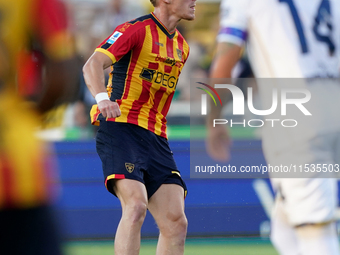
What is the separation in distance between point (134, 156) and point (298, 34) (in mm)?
1108

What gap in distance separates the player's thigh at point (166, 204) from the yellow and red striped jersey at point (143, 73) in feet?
1.10

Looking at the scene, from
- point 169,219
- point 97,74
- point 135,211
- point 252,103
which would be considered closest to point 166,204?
point 169,219

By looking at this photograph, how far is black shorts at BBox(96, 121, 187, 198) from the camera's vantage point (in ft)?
9.36

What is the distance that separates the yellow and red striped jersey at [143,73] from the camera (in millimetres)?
2963

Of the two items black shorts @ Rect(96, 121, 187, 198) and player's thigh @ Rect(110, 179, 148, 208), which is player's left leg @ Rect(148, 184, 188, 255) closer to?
black shorts @ Rect(96, 121, 187, 198)

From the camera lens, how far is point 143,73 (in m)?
3.01

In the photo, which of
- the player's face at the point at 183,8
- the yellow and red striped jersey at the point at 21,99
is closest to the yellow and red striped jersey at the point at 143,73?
the player's face at the point at 183,8

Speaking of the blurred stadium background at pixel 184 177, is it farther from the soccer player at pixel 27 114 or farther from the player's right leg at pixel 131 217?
the soccer player at pixel 27 114

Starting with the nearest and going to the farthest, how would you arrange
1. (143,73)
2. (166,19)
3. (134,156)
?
1. (134,156)
2. (143,73)
3. (166,19)

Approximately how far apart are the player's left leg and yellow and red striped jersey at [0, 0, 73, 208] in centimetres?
105

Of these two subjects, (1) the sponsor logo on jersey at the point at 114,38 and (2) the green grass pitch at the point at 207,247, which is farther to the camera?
(2) the green grass pitch at the point at 207,247

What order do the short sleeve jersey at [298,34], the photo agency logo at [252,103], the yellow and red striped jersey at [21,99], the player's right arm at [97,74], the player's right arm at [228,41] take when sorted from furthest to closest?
the photo agency logo at [252,103] < the player's right arm at [228,41] < the short sleeve jersey at [298,34] < the player's right arm at [97,74] < the yellow and red striped jersey at [21,99]

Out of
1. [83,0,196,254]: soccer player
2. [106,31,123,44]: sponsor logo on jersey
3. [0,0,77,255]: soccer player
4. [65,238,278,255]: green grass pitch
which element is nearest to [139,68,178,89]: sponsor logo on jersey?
[83,0,196,254]: soccer player

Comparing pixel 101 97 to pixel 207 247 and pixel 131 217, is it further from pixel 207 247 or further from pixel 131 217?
pixel 207 247
